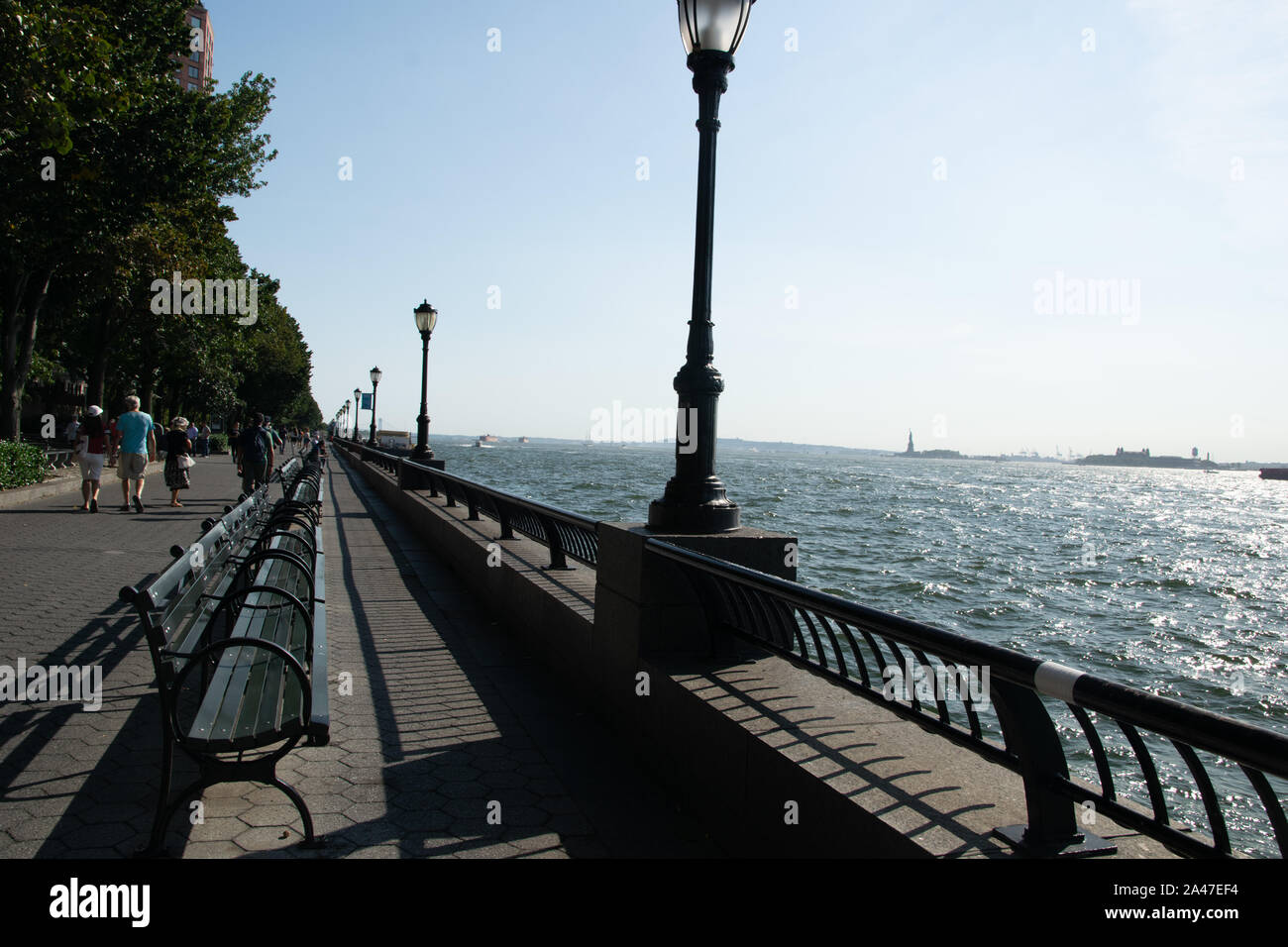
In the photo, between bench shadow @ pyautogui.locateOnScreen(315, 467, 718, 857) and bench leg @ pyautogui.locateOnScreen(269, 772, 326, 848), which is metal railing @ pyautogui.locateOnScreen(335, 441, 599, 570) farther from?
bench leg @ pyautogui.locateOnScreen(269, 772, 326, 848)

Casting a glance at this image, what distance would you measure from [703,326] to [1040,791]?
10.7 ft

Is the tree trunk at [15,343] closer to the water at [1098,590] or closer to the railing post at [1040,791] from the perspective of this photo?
the water at [1098,590]

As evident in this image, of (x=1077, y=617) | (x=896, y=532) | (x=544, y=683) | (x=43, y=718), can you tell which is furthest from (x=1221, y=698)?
(x=896, y=532)

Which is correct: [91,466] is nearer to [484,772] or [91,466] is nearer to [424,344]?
[424,344]

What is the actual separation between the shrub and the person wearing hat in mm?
1716

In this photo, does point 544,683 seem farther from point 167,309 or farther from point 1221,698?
point 167,309

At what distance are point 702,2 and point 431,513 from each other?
9.48m

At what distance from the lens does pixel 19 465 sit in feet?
Result: 56.9

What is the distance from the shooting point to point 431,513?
13.3 meters

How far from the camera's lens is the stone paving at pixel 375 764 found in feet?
11.9

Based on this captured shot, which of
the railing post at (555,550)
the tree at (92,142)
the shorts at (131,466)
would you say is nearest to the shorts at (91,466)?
the shorts at (131,466)

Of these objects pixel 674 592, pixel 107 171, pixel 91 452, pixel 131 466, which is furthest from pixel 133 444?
pixel 674 592

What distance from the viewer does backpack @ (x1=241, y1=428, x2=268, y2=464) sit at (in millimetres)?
16938

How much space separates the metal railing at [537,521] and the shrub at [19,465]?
8.44 meters
